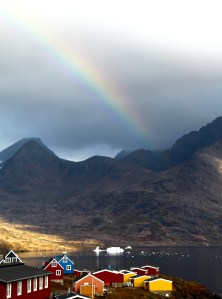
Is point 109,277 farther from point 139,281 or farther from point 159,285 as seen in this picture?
point 159,285

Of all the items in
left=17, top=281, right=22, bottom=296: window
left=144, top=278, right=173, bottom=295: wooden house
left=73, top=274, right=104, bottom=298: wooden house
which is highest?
left=17, top=281, right=22, bottom=296: window

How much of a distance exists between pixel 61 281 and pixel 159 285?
25146mm

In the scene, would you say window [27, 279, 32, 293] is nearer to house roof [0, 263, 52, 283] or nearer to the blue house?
house roof [0, 263, 52, 283]

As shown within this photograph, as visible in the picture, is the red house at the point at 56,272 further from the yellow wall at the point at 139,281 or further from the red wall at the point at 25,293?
the red wall at the point at 25,293

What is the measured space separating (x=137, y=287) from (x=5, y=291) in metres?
58.1

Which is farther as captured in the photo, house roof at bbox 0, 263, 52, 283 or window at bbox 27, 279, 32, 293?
window at bbox 27, 279, 32, 293

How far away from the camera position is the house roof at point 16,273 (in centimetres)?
7062

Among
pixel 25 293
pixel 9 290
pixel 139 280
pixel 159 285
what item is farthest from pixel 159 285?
pixel 9 290

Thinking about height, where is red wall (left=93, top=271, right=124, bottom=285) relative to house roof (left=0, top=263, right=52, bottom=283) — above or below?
below

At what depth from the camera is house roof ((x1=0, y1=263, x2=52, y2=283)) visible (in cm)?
7062

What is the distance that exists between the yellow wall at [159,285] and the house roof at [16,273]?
45061mm

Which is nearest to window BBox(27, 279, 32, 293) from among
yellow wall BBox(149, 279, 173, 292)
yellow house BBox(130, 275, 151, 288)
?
yellow wall BBox(149, 279, 173, 292)

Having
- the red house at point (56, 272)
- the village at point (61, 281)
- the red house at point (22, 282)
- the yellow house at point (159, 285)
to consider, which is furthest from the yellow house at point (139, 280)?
the red house at point (22, 282)

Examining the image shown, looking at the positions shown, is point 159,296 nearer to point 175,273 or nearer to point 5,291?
point 5,291
